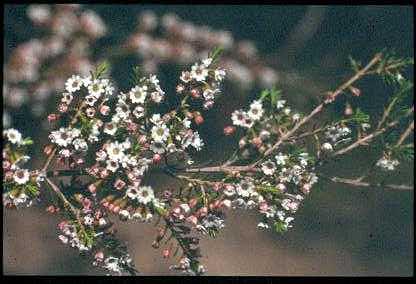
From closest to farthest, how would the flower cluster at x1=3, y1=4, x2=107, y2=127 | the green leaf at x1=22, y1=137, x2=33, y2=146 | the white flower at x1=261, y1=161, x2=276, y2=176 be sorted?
the green leaf at x1=22, y1=137, x2=33, y2=146 < the white flower at x1=261, y1=161, x2=276, y2=176 < the flower cluster at x1=3, y1=4, x2=107, y2=127

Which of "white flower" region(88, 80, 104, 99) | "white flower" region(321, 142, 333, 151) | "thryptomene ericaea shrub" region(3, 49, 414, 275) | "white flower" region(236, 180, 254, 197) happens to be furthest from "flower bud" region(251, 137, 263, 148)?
"white flower" region(88, 80, 104, 99)

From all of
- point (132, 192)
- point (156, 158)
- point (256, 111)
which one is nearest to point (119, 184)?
point (132, 192)

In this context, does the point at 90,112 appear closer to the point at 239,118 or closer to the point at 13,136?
the point at 13,136

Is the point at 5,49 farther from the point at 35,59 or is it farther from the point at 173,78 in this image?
the point at 173,78

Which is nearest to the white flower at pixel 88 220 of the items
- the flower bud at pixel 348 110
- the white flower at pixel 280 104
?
the white flower at pixel 280 104

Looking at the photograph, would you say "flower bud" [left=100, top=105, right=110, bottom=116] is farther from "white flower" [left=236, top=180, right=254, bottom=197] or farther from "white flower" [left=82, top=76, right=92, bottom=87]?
"white flower" [left=236, top=180, right=254, bottom=197]
